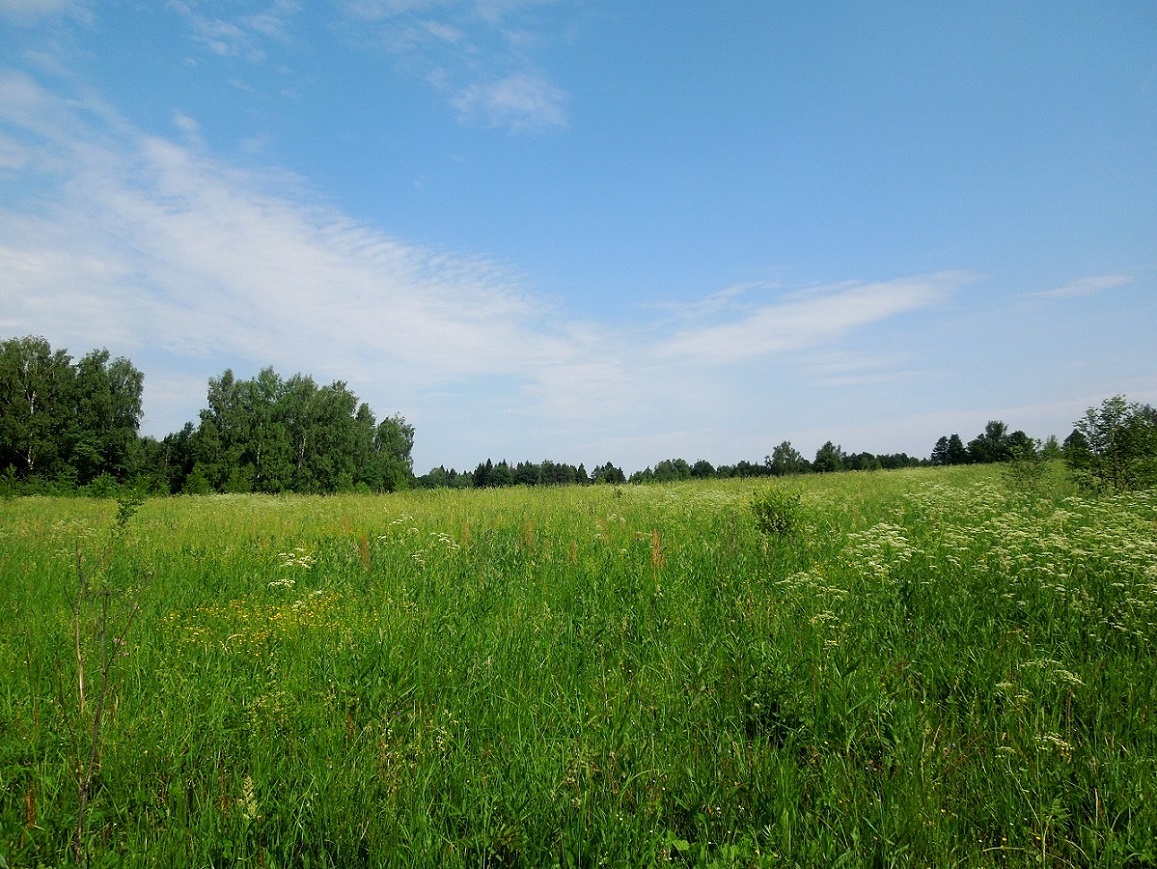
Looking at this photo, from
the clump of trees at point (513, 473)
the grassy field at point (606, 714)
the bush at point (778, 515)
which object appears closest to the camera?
the grassy field at point (606, 714)

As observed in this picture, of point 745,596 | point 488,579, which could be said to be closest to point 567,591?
point 488,579

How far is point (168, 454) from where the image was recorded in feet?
159

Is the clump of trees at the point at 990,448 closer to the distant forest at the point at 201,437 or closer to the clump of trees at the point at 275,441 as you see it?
the distant forest at the point at 201,437

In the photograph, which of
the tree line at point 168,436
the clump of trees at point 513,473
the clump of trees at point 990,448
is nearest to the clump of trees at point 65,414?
the tree line at point 168,436

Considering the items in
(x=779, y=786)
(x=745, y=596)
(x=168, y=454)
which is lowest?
(x=779, y=786)

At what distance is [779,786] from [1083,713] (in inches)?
76.1

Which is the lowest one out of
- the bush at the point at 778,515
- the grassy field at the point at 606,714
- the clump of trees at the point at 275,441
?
the grassy field at the point at 606,714

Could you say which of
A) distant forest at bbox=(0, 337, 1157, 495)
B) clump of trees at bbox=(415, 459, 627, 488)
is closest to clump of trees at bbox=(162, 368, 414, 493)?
distant forest at bbox=(0, 337, 1157, 495)

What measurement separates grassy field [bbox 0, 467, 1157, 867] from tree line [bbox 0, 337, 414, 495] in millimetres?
39298

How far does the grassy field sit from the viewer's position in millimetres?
2057

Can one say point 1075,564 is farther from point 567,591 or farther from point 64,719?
point 64,719

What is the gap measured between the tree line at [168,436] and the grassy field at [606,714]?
3930 centimetres

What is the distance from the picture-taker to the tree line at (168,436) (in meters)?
41.9

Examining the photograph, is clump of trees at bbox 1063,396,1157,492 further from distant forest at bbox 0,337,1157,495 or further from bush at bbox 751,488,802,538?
distant forest at bbox 0,337,1157,495
